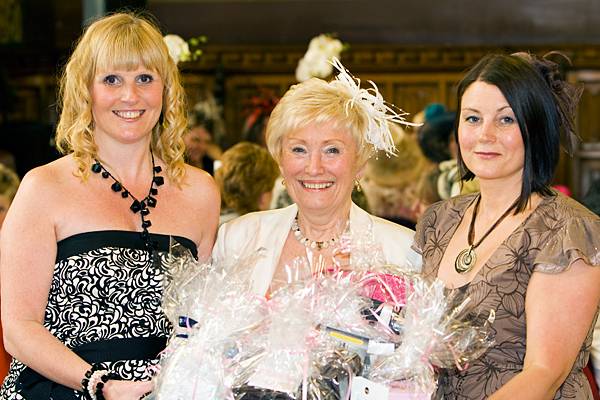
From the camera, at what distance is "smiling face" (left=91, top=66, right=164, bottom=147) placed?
3.38 meters

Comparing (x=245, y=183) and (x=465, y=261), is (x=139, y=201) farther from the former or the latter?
(x=245, y=183)

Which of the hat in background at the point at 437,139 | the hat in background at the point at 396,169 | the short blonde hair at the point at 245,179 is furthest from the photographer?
the hat in background at the point at 437,139

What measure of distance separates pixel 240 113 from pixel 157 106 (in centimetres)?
843

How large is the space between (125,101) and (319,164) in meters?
0.64

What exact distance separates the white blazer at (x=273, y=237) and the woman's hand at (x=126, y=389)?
1.91ft

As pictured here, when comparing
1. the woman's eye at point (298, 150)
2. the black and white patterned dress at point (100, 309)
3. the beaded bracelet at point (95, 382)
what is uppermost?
the woman's eye at point (298, 150)

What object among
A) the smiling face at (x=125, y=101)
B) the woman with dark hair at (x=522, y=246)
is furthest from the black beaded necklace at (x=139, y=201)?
the woman with dark hair at (x=522, y=246)

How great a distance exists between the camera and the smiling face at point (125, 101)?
338 cm

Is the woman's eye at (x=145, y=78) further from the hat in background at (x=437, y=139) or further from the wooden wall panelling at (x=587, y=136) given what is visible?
the wooden wall panelling at (x=587, y=136)

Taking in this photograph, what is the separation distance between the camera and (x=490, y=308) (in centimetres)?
296

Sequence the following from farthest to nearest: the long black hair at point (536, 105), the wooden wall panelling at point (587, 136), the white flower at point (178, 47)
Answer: the wooden wall panelling at point (587, 136) → the white flower at point (178, 47) → the long black hair at point (536, 105)

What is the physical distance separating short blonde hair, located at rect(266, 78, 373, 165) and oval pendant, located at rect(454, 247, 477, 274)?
1.94 ft

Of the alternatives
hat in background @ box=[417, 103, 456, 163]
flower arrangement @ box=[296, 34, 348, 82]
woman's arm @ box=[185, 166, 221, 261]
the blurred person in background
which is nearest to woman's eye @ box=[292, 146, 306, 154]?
woman's arm @ box=[185, 166, 221, 261]

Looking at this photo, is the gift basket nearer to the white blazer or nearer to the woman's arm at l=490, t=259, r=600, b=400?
the woman's arm at l=490, t=259, r=600, b=400
